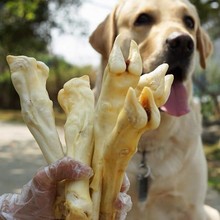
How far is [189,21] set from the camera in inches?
106

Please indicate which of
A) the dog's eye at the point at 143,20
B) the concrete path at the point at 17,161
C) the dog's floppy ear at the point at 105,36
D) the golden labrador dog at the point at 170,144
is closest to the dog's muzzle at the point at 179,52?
the golden labrador dog at the point at 170,144

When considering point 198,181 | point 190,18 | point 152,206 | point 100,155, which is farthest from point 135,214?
point 100,155

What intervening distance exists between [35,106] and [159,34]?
158 centimetres

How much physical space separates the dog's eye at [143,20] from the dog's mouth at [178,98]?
0.40 meters

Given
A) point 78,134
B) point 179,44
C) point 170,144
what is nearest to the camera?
point 78,134

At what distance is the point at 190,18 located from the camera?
270cm

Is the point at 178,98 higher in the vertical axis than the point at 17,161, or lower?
higher

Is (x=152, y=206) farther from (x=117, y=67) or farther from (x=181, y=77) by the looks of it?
(x=117, y=67)

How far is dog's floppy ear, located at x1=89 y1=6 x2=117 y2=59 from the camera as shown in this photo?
271cm

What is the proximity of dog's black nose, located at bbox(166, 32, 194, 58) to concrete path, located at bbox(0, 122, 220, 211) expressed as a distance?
4.45ft

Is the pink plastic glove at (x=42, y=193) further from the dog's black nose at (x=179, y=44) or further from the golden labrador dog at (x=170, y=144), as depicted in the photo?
the dog's black nose at (x=179, y=44)

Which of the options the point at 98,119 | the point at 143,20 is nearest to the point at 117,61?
the point at 98,119

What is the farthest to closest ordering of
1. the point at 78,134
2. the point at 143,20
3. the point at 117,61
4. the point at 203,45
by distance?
1. the point at 203,45
2. the point at 143,20
3. the point at 78,134
4. the point at 117,61

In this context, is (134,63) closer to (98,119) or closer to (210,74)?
(98,119)
